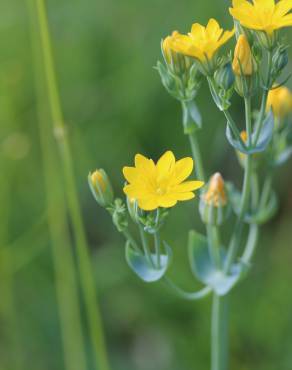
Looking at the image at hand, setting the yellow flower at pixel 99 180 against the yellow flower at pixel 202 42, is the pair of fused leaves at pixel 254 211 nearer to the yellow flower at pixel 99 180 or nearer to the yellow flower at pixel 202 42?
the yellow flower at pixel 99 180

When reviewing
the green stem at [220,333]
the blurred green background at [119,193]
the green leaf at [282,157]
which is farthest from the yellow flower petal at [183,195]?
the blurred green background at [119,193]

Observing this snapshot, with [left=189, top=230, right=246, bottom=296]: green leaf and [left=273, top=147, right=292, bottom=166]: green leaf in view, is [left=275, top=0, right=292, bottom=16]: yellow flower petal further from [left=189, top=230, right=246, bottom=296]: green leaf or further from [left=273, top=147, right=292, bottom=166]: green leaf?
[left=189, top=230, right=246, bottom=296]: green leaf

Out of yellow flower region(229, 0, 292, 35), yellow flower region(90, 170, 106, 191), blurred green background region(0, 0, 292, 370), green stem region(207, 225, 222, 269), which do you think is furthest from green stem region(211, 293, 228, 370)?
yellow flower region(229, 0, 292, 35)

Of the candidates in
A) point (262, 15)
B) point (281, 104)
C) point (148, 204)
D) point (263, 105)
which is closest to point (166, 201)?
point (148, 204)

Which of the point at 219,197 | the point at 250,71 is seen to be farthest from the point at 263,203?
the point at 250,71

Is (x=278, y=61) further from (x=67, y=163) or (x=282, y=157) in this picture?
(x=67, y=163)
